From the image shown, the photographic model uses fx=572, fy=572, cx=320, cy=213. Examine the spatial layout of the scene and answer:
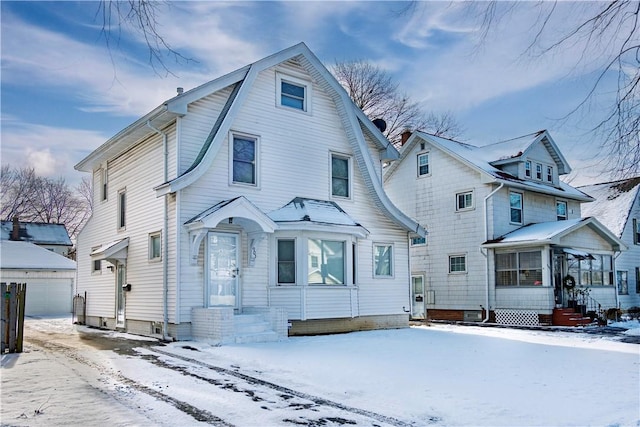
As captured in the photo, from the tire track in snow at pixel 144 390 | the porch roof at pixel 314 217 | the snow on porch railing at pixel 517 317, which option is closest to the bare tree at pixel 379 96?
the snow on porch railing at pixel 517 317

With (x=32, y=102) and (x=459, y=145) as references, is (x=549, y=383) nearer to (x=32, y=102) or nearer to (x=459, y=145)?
(x=32, y=102)

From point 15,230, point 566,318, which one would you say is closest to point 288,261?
point 566,318

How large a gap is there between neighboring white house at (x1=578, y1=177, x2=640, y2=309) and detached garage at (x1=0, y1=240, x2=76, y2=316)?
28.8 meters

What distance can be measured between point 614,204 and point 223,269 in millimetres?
25348

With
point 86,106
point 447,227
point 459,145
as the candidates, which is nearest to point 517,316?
point 447,227

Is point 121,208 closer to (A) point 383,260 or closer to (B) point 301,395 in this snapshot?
(A) point 383,260

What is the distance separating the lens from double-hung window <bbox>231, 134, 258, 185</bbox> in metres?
15.5

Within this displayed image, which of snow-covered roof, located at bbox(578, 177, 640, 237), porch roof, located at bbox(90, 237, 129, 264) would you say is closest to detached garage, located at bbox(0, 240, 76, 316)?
porch roof, located at bbox(90, 237, 129, 264)

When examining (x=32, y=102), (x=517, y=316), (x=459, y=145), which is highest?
(x=459, y=145)

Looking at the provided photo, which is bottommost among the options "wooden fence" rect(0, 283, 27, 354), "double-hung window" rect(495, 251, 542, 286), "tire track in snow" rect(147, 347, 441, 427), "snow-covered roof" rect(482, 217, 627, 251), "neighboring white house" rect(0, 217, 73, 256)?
"tire track in snow" rect(147, 347, 441, 427)

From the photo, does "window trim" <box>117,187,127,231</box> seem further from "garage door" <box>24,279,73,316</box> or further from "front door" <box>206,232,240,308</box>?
"garage door" <box>24,279,73,316</box>

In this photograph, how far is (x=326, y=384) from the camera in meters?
8.76

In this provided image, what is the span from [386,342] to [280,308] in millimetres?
2814

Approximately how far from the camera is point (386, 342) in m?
14.1
